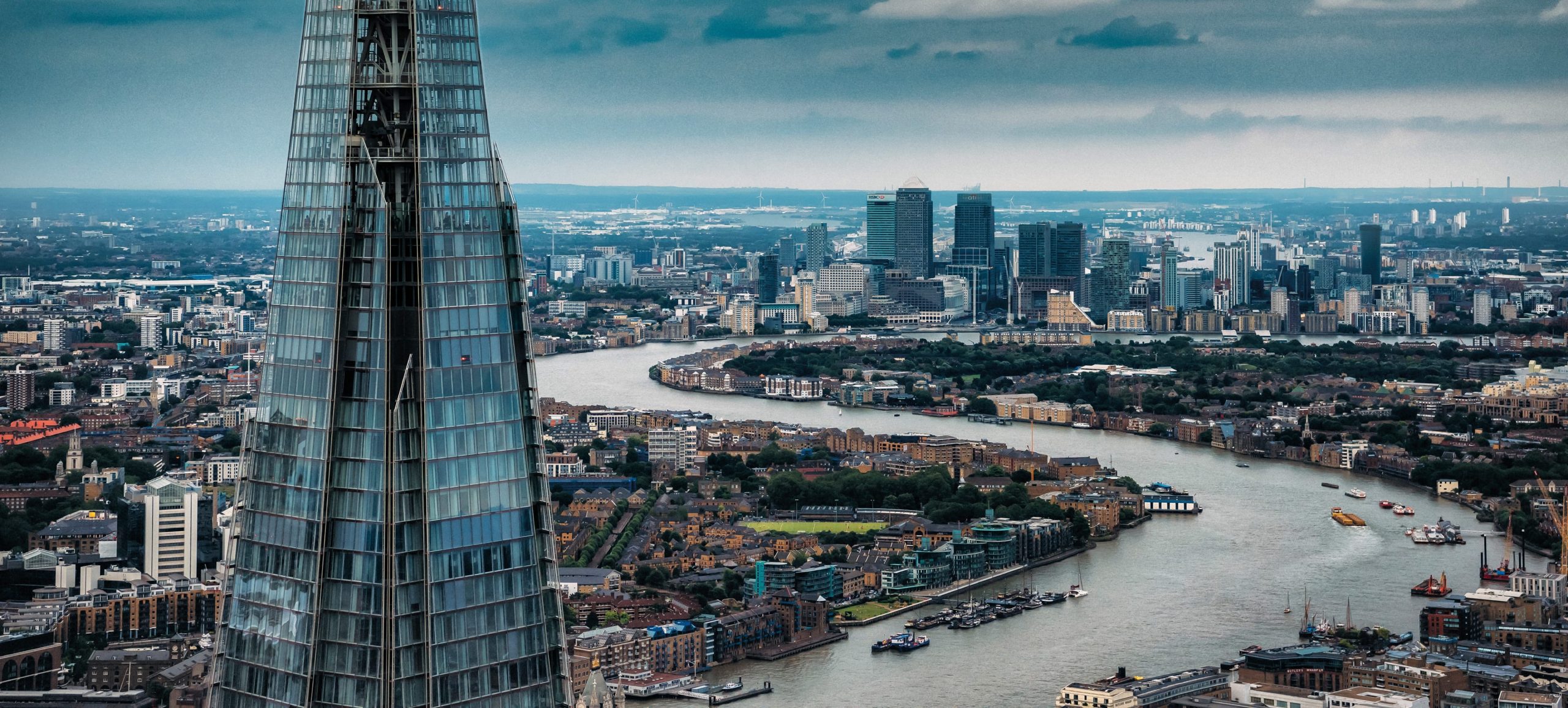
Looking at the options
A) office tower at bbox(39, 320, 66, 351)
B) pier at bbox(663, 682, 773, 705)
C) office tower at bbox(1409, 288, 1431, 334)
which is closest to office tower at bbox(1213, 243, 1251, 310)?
office tower at bbox(1409, 288, 1431, 334)

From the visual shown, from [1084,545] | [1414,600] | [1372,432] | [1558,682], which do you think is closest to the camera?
[1558,682]

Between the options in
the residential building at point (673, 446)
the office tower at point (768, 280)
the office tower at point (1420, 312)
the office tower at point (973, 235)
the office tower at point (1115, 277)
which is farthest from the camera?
the office tower at point (973, 235)

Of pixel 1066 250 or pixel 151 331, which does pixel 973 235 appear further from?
pixel 151 331

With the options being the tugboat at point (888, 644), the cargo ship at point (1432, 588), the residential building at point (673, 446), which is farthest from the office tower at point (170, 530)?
the cargo ship at point (1432, 588)

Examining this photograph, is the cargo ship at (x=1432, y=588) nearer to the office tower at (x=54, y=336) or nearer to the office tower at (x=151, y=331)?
the office tower at (x=54, y=336)

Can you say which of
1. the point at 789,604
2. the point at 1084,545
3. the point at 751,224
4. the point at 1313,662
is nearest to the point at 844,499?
the point at 1084,545

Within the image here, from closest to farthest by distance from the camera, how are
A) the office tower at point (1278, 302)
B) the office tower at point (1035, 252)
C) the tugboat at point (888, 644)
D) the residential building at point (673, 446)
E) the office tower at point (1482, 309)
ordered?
the tugboat at point (888, 644), the residential building at point (673, 446), the office tower at point (1482, 309), the office tower at point (1278, 302), the office tower at point (1035, 252)

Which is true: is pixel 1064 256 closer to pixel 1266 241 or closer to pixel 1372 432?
pixel 1266 241
